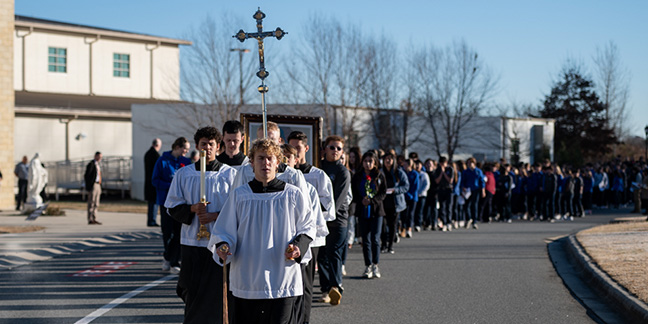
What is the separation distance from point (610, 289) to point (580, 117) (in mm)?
61051

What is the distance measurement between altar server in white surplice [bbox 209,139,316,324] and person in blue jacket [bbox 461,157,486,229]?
17503 mm

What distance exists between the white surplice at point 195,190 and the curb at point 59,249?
21.4ft

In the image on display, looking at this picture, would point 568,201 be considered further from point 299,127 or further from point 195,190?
point 195,190

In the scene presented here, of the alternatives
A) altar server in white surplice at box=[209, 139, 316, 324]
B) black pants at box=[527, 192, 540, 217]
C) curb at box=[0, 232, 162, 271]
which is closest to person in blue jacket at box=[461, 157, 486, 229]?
black pants at box=[527, 192, 540, 217]

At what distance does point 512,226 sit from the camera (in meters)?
23.3

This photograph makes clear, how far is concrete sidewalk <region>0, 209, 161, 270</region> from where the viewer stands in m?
14.2

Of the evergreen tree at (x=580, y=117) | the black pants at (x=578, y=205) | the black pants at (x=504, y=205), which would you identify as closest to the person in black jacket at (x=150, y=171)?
the black pants at (x=504, y=205)

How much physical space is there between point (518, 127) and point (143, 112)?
24.5m

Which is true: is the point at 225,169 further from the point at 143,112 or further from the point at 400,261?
the point at 143,112

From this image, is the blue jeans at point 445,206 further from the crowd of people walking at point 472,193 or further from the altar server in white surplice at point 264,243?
the altar server in white surplice at point 264,243

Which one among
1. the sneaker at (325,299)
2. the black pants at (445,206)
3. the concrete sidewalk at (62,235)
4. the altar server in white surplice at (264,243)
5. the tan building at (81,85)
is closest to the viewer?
the altar server in white surplice at (264,243)

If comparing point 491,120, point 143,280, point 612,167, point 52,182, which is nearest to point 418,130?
point 491,120

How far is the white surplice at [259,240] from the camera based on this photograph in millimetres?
5426

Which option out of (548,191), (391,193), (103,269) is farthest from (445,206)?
(103,269)
